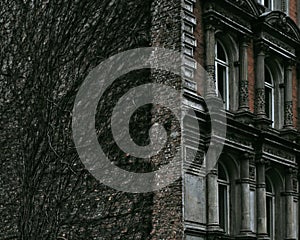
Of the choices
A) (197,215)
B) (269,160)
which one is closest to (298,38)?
(269,160)

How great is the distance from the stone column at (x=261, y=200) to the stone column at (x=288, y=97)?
68.0 inches

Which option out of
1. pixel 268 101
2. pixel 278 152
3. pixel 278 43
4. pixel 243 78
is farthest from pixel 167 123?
pixel 278 43

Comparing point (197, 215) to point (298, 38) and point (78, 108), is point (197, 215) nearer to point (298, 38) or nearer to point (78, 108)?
point (78, 108)

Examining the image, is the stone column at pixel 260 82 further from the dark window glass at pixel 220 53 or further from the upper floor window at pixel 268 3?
the upper floor window at pixel 268 3

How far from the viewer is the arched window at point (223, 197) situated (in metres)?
18.0

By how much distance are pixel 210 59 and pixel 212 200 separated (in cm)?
303

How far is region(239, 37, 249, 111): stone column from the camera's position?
1861cm

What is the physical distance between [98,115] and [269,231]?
4.92 metres

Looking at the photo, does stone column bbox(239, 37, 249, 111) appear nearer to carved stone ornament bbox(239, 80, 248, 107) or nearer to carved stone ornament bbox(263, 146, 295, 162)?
carved stone ornament bbox(239, 80, 248, 107)

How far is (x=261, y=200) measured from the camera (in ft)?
61.0

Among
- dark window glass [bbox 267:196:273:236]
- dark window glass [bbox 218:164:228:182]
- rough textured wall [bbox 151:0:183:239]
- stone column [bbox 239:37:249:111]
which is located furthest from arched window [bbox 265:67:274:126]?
rough textured wall [bbox 151:0:183:239]

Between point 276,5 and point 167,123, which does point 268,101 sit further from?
point 167,123

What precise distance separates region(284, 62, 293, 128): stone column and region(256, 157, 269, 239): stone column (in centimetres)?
173

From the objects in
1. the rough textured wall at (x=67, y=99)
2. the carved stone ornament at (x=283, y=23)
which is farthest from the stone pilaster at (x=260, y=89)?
the rough textured wall at (x=67, y=99)
